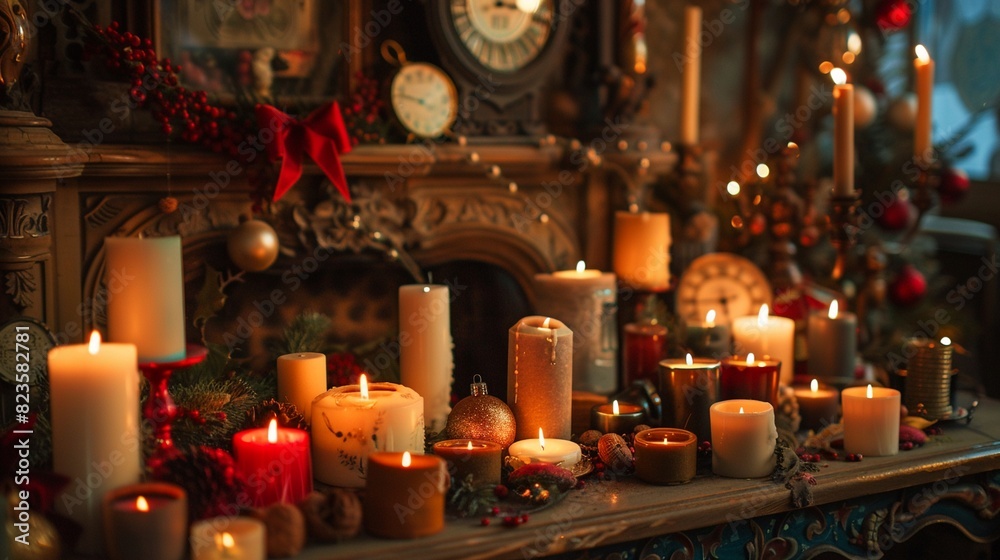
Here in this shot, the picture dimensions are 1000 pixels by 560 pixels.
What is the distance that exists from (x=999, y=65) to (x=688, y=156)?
1107 millimetres

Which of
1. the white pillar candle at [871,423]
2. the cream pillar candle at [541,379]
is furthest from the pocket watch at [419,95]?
the white pillar candle at [871,423]

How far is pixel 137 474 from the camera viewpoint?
116 cm

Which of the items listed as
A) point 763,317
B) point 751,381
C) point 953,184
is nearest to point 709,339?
point 763,317

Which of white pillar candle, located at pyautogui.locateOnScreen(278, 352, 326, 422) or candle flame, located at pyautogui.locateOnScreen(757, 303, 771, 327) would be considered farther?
candle flame, located at pyautogui.locateOnScreen(757, 303, 771, 327)

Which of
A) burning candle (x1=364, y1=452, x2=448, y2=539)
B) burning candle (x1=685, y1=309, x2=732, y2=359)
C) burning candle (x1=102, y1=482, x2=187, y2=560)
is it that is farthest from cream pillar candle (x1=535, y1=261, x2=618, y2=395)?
burning candle (x1=102, y1=482, x2=187, y2=560)

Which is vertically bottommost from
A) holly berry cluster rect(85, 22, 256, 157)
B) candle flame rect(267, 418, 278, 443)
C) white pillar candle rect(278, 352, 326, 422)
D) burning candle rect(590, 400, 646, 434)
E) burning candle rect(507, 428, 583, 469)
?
burning candle rect(507, 428, 583, 469)

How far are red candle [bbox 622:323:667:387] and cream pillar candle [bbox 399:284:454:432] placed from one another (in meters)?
0.37

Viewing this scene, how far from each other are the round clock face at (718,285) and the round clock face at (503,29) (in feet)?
1.84

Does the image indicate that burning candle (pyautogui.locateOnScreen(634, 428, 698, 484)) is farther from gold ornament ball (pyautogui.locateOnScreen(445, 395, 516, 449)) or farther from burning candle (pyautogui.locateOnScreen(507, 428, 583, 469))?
gold ornament ball (pyautogui.locateOnScreen(445, 395, 516, 449))

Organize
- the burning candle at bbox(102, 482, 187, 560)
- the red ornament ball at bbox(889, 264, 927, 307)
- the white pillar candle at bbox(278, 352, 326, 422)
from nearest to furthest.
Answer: the burning candle at bbox(102, 482, 187, 560) < the white pillar candle at bbox(278, 352, 326, 422) < the red ornament ball at bbox(889, 264, 927, 307)

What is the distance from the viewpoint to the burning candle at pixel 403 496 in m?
1.15

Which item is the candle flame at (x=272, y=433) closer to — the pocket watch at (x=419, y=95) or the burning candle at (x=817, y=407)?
the pocket watch at (x=419, y=95)

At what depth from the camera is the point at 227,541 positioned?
105cm

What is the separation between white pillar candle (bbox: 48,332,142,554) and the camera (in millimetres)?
1108
